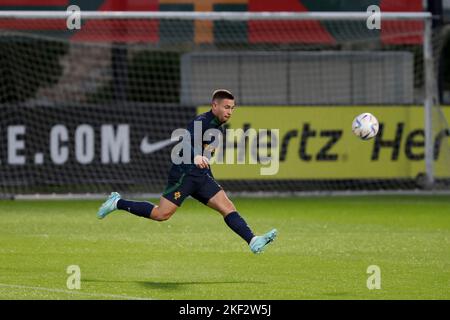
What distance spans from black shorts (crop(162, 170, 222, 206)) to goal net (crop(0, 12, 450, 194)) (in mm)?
8739

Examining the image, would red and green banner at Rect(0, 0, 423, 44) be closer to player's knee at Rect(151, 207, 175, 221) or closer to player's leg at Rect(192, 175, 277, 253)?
player's knee at Rect(151, 207, 175, 221)

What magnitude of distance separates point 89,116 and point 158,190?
2159mm

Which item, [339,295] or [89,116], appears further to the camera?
[89,116]

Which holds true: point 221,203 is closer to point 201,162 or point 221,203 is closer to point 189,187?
point 189,187

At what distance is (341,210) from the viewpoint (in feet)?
66.9

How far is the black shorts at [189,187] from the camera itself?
12891 mm

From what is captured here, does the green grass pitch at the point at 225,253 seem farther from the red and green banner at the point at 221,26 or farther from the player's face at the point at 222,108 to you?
the red and green banner at the point at 221,26

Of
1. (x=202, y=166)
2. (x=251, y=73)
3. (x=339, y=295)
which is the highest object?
(x=251, y=73)

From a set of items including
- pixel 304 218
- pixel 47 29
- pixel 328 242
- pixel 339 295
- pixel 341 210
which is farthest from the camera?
pixel 47 29

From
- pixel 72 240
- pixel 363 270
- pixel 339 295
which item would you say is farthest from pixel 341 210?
pixel 339 295

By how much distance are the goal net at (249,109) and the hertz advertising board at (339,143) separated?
2cm

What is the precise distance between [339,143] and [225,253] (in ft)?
31.0

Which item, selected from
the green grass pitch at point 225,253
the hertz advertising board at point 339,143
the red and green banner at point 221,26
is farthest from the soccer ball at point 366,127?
the red and green banner at point 221,26
